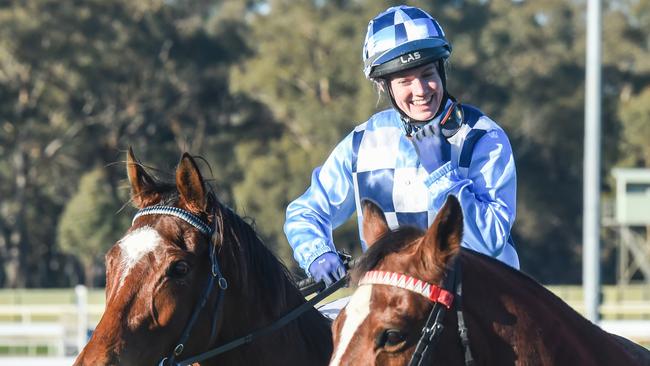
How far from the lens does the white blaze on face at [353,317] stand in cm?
271

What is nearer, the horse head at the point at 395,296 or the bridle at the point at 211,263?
the horse head at the point at 395,296

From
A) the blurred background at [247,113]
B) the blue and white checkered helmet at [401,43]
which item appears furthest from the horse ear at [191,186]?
the blurred background at [247,113]

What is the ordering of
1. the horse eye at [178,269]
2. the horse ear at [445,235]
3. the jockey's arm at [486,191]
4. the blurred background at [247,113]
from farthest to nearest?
the blurred background at [247,113] < the horse eye at [178,269] < the jockey's arm at [486,191] < the horse ear at [445,235]

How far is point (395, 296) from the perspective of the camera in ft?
8.95

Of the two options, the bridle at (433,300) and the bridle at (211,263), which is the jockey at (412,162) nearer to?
the bridle at (211,263)

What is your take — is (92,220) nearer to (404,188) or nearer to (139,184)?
(139,184)

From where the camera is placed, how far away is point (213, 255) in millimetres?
4031

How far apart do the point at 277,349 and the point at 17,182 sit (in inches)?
1353

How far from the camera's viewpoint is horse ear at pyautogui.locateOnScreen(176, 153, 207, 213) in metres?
4.08

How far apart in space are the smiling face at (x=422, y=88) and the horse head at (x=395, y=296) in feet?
3.51

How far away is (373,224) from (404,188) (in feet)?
3.16

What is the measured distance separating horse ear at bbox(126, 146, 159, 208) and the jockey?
502 millimetres

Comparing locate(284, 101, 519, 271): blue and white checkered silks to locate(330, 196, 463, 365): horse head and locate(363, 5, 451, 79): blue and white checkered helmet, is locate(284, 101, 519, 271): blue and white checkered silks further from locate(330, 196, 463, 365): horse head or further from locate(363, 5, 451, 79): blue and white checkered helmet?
locate(330, 196, 463, 365): horse head

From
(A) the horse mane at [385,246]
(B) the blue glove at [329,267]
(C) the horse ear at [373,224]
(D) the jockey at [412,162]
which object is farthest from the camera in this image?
(B) the blue glove at [329,267]
